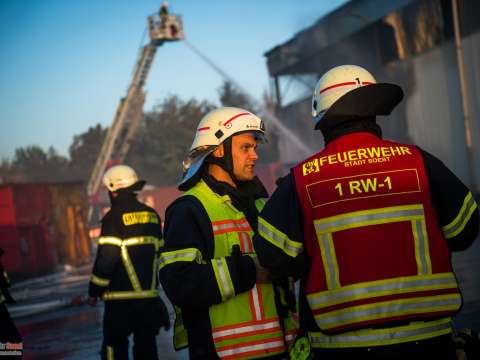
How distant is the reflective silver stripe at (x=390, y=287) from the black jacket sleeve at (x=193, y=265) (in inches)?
21.5

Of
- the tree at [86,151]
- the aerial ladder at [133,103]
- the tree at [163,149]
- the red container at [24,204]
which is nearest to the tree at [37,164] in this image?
the tree at [86,151]

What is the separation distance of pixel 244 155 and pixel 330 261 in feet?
3.22

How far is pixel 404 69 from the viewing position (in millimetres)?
19031

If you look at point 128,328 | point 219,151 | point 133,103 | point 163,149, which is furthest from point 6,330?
point 163,149

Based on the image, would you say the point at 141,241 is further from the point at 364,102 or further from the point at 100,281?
the point at 364,102

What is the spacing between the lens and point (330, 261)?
7.80 ft

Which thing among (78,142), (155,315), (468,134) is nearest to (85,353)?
(155,315)

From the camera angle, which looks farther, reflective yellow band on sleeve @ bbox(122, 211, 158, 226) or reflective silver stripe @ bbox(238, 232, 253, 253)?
reflective yellow band on sleeve @ bbox(122, 211, 158, 226)

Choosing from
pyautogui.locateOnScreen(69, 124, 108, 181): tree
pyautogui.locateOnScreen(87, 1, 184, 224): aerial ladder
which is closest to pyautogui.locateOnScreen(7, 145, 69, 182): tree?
pyautogui.locateOnScreen(69, 124, 108, 181): tree

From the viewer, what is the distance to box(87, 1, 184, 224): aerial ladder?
3050 centimetres

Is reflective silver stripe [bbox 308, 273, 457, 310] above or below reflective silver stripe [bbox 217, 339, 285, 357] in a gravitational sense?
above

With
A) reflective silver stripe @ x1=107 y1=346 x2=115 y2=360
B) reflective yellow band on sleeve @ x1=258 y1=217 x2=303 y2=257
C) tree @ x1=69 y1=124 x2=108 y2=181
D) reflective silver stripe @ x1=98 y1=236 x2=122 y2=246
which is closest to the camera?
reflective yellow band on sleeve @ x1=258 y1=217 x2=303 y2=257

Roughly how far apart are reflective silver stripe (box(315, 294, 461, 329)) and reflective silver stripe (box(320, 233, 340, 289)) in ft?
0.35

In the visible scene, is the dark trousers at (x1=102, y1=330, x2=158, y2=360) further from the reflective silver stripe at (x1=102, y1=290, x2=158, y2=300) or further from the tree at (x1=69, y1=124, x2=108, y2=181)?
the tree at (x1=69, y1=124, x2=108, y2=181)
